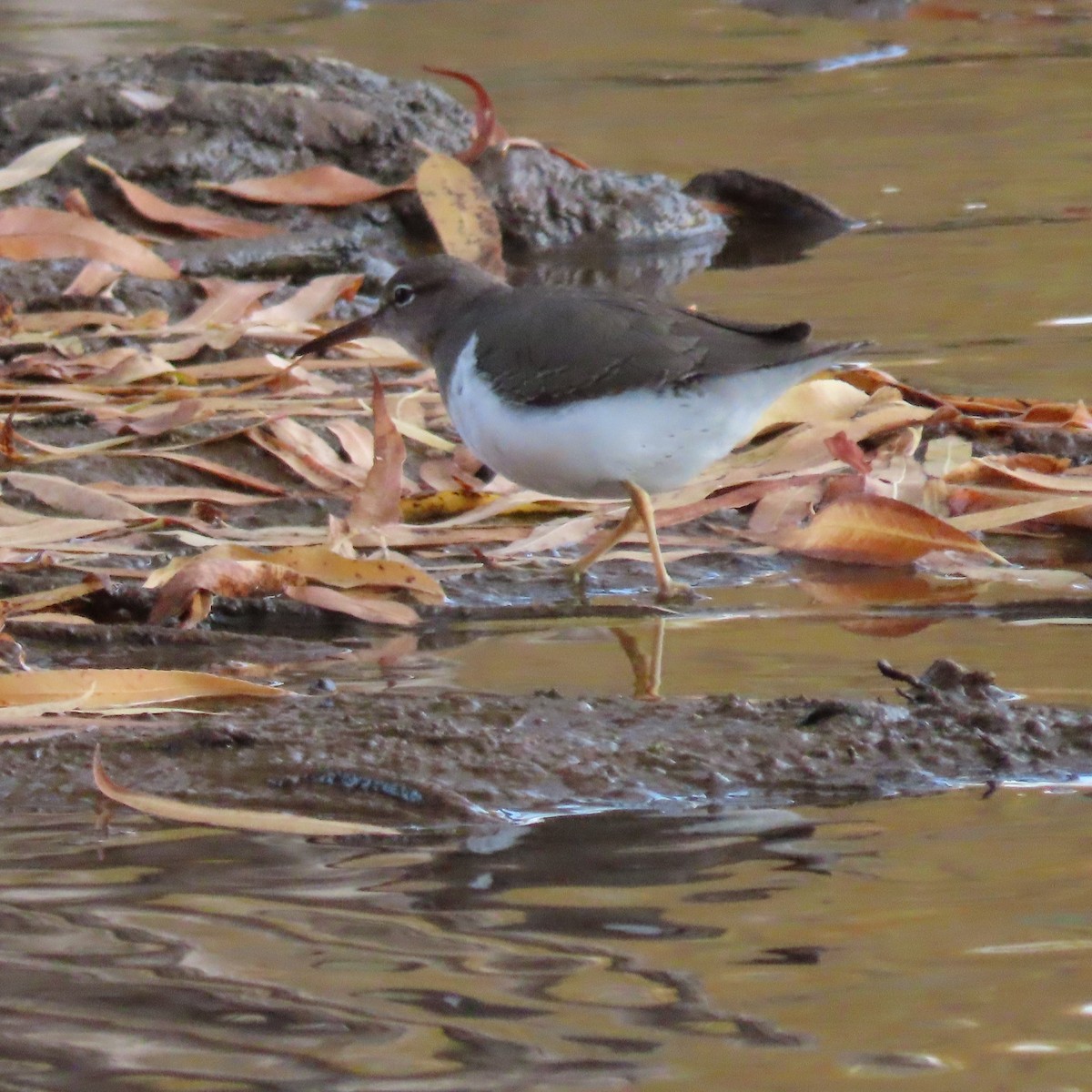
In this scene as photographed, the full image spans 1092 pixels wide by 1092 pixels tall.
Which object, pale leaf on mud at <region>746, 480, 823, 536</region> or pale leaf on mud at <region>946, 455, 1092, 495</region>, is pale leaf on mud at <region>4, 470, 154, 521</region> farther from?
pale leaf on mud at <region>946, 455, 1092, 495</region>

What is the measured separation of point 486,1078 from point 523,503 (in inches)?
109

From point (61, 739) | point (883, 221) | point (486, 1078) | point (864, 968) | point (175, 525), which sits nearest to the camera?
point (486, 1078)

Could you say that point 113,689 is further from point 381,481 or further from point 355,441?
point 355,441

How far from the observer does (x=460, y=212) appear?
814 cm

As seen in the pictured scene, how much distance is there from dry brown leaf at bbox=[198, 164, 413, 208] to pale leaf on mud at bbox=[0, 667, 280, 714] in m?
5.17

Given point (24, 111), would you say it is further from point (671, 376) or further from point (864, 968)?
point (864, 968)

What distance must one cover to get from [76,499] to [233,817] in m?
1.90

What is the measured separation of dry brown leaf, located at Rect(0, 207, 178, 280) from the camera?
7.20m

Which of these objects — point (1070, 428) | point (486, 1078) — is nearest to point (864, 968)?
point (486, 1078)

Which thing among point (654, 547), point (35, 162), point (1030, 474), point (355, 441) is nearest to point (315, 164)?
point (35, 162)

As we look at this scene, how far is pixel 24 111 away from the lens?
8.96 meters

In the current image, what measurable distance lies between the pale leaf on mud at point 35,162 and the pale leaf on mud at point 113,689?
4.54 meters

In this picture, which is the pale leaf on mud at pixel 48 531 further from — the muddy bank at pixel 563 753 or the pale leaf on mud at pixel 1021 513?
the pale leaf on mud at pixel 1021 513

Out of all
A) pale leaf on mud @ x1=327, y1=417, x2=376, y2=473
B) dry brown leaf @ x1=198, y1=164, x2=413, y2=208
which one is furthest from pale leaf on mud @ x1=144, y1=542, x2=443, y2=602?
dry brown leaf @ x1=198, y1=164, x2=413, y2=208
